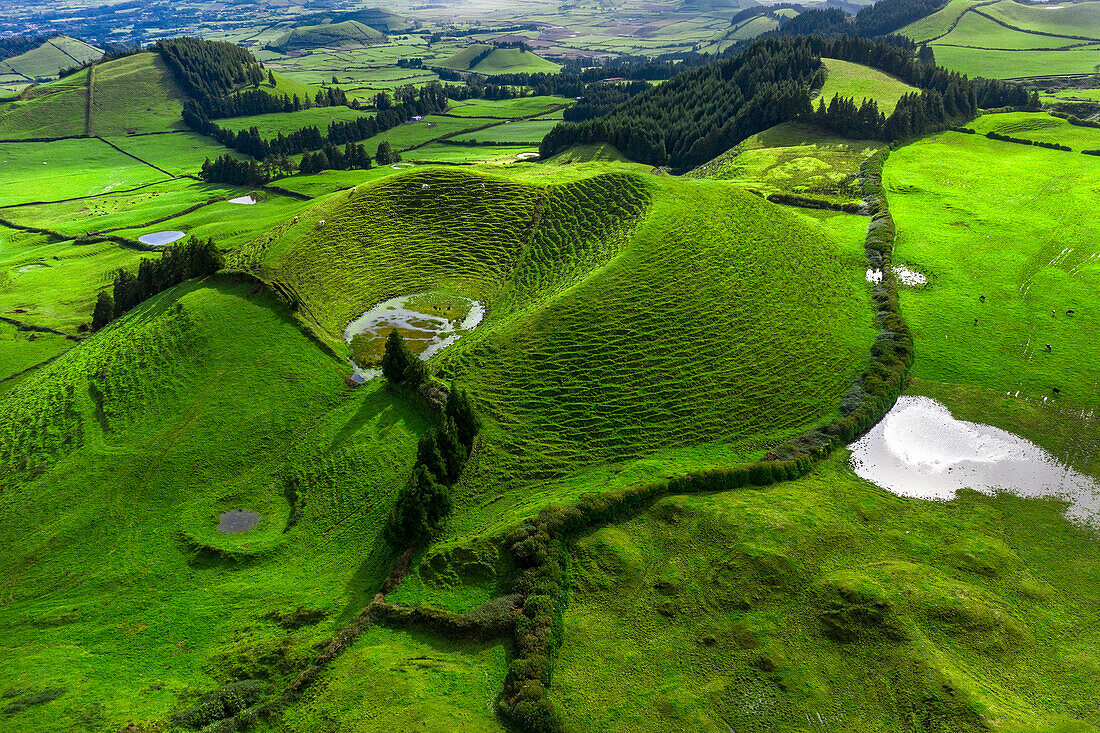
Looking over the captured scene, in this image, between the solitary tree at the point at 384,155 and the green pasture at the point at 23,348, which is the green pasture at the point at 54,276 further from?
the solitary tree at the point at 384,155

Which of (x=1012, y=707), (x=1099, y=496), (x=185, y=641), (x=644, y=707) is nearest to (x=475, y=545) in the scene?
(x=644, y=707)

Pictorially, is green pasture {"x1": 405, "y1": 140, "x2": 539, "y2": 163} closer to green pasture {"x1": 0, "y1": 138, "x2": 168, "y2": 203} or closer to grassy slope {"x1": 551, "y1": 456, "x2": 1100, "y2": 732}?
green pasture {"x1": 0, "y1": 138, "x2": 168, "y2": 203}

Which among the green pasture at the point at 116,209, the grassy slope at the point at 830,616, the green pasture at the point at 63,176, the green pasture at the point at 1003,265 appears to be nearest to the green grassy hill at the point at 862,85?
the green pasture at the point at 1003,265

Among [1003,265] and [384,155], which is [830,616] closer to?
[1003,265]

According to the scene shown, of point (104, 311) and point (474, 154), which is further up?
point (474, 154)

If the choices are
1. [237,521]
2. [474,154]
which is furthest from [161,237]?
[237,521]

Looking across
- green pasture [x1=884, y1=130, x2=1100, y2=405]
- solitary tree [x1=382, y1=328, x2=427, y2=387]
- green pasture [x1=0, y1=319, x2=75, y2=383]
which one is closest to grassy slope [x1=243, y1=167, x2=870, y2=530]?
solitary tree [x1=382, y1=328, x2=427, y2=387]
